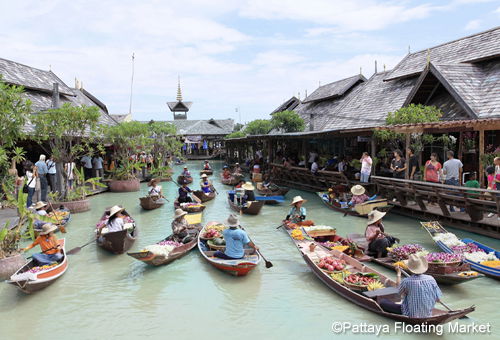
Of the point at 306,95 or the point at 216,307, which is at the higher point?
the point at 306,95

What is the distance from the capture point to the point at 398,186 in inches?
496

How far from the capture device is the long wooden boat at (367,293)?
5.36 meters

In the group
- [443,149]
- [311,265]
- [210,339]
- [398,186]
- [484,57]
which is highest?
[484,57]

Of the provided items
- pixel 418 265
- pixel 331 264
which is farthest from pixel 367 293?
pixel 331 264

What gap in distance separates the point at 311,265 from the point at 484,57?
42.5 ft

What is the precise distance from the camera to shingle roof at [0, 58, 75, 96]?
65.0 ft

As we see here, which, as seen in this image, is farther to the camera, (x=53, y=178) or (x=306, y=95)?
(x=306, y=95)

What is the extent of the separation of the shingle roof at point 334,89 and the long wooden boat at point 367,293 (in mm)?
20583

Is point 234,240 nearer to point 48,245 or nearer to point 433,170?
point 48,245

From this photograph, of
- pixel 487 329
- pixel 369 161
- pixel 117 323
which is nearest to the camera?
pixel 487 329

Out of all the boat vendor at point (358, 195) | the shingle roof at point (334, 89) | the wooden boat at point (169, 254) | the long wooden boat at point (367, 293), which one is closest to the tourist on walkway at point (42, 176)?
the wooden boat at point (169, 254)

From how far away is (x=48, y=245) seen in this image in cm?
819

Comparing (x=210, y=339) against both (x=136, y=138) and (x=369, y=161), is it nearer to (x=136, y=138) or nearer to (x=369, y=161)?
(x=369, y=161)

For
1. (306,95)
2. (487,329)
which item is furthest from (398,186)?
(306,95)
